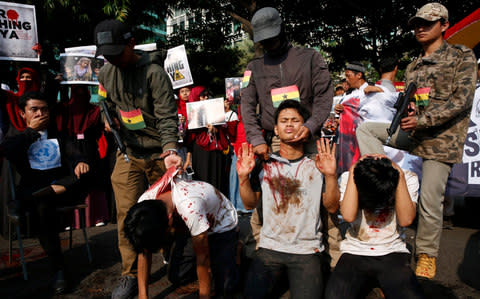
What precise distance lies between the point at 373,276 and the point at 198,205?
1.25 meters

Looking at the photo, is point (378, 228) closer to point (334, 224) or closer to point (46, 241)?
point (334, 224)

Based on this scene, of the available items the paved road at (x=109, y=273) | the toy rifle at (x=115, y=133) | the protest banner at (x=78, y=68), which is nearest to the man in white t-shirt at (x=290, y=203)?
the paved road at (x=109, y=273)

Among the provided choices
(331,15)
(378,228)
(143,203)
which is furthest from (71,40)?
(378,228)

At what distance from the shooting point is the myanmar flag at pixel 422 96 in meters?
2.94

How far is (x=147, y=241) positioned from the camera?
2143 mm

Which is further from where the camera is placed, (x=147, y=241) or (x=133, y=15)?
(x=133, y=15)

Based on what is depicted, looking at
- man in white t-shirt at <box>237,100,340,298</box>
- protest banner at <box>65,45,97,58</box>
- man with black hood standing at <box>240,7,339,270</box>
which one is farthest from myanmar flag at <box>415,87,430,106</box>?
protest banner at <box>65,45,97,58</box>

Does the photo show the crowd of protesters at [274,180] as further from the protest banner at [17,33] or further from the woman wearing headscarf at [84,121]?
the protest banner at [17,33]

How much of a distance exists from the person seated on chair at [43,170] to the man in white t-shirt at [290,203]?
171 centimetres

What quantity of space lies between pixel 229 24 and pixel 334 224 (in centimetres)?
1347

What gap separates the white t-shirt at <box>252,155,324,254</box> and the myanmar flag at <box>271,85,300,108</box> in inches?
18.3

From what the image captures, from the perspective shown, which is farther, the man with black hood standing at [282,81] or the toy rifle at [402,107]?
the toy rifle at [402,107]

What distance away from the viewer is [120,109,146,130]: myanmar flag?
2.94m

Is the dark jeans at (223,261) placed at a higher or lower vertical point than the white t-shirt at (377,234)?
lower
